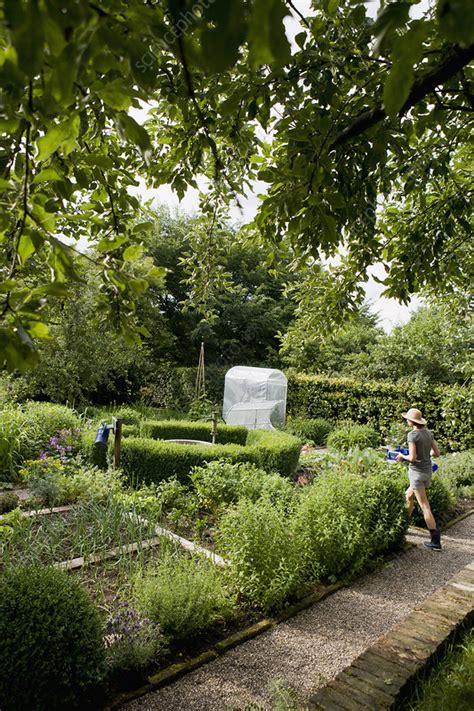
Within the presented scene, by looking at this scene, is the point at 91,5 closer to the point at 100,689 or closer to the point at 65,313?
the point at 100,689

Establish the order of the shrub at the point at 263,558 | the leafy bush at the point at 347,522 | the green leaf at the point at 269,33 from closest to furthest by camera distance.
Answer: the green leaf at the point at 269,33
the shrub at the point at 263,558
the leafy bush at the point at 347,522

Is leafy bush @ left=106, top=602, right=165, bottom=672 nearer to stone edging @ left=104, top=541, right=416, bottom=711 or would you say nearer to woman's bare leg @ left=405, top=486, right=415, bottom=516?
stone edging @ left=104, top=541, right=416, bottom=711

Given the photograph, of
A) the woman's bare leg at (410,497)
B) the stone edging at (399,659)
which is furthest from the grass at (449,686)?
the woman's bare leg at (410,497)

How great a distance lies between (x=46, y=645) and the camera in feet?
7.99

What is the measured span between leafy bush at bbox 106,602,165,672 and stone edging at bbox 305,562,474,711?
989mm

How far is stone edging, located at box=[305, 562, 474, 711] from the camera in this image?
2320 millimetres

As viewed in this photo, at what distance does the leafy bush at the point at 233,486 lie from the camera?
5016 mm

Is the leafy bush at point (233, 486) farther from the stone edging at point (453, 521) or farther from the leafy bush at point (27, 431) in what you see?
the leafy bush at point (27, 431)

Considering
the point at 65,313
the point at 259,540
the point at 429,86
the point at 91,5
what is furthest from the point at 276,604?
the point at 65,313

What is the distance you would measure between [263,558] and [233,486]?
5.36 feet

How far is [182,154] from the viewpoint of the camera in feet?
8.25

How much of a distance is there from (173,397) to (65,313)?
18.1 feet

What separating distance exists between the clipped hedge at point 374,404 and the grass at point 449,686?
6.55 m

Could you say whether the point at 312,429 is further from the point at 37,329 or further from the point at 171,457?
the point at 37,329
